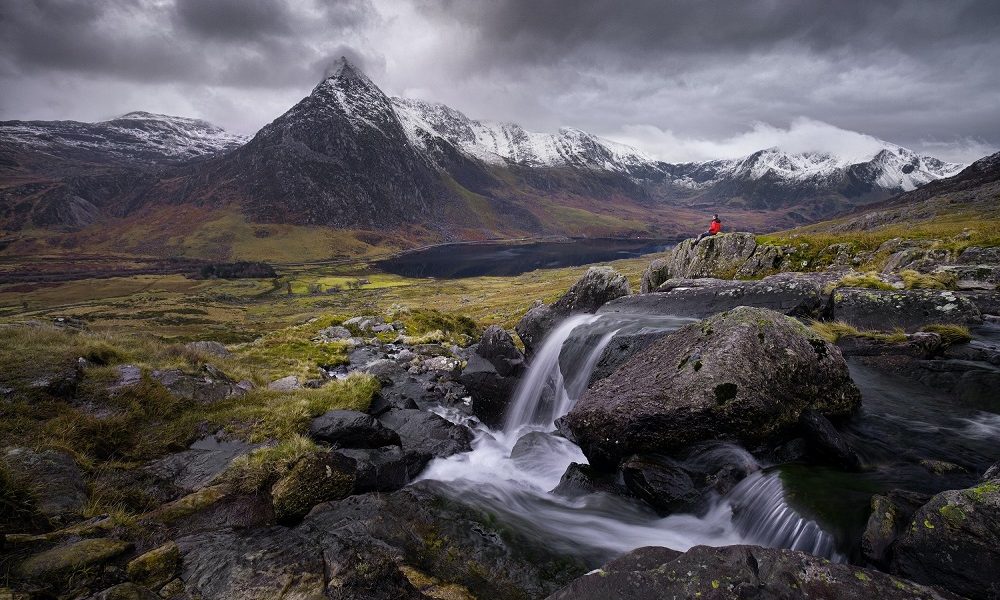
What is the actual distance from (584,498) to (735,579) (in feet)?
21.0

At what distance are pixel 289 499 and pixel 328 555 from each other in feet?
7.46

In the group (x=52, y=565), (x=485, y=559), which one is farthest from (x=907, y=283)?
(x=52, y=565)

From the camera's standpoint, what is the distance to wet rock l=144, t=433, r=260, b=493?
32.6 feet

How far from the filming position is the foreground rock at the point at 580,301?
80.5 feet

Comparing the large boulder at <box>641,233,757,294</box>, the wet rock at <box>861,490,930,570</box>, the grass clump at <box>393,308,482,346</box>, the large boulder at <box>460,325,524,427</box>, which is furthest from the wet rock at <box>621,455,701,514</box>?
the grass clump at <box>393,308,482,346</box>

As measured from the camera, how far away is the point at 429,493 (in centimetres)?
1086

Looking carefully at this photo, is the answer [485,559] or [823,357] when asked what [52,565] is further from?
[823,357]

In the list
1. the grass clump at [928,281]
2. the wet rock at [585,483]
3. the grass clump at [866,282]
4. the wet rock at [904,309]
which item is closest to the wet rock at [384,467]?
the wet rock at [585,483]

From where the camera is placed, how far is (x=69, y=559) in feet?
19.2

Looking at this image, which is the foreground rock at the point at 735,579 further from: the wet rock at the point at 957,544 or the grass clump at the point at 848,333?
the grass clump at the point at 848,333

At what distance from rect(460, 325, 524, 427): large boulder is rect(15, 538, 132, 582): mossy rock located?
570 inches

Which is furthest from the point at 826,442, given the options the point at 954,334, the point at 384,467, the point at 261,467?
the point at 261,467

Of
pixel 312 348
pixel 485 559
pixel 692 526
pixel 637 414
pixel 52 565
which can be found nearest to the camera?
pixel 52 565

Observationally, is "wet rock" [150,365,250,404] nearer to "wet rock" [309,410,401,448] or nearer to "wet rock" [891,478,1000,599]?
"wet rock" [309,410,401,448]
